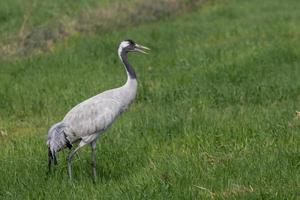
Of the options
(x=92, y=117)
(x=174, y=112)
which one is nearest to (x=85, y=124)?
(x=92, y=117)

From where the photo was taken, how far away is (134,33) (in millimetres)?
16734

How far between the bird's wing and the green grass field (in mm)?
543

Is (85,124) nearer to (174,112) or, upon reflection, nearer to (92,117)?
(92,117)

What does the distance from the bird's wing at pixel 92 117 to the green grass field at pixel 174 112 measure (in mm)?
543

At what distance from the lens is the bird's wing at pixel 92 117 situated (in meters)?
7.55

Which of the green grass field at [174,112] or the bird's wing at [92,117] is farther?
the bird's wing at [92,117]

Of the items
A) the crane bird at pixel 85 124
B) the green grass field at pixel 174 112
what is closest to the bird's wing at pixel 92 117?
the crane bird at pixel 85 124

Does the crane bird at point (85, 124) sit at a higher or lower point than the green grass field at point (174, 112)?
higher

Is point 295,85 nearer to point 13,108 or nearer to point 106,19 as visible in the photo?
point 13,108

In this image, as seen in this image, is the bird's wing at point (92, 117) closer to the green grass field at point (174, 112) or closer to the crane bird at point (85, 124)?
the crane bird at point (85, 124)

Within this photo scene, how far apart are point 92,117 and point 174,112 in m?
2.46

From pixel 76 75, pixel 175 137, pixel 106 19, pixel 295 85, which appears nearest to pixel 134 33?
pixel 106 19

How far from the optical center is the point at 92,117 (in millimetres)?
7555

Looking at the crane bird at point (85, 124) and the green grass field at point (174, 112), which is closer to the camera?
the green grass field at point (174, 112)
